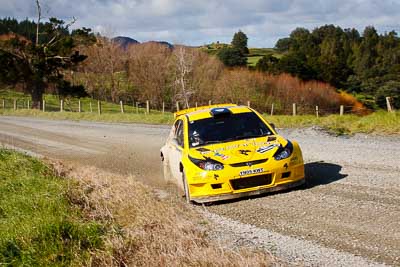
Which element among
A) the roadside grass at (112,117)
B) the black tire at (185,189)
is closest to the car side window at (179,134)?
the black tire at (185,189)

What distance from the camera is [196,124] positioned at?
31.5ft

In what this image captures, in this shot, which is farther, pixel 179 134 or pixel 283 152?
pixel 179 134

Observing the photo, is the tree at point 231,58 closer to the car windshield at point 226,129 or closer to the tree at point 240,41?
the tree at point 240,41

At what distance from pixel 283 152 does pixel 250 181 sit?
2.54 feet

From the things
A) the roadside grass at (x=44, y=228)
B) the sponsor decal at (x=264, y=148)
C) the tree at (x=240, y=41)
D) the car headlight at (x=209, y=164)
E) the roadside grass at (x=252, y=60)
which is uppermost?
the tree at (x=240, y=41)

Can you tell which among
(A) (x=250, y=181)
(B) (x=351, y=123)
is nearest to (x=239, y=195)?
(A) (x=250, y=181)

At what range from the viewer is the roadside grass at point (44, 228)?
6102mm

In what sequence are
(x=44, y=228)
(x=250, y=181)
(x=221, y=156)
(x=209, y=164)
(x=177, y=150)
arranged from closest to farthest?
(x=44, y=228) < (x=250, y=181) < (x=209, y=164) < (x=221, y=156) < (x=177, y=150)

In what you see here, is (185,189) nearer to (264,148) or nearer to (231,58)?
(264,148)

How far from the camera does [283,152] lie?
27.5ft

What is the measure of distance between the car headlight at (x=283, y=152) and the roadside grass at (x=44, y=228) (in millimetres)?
3016

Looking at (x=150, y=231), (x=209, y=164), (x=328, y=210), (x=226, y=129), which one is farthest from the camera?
(x=226, y=129)

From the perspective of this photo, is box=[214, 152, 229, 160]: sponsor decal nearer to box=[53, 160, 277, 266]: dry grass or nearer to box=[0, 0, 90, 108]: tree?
box=[53, 160, 277, 266]: dry grass

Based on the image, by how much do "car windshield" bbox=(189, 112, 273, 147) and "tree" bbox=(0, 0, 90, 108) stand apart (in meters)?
42.9
